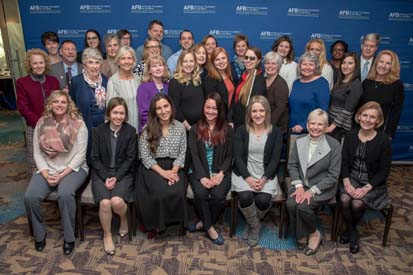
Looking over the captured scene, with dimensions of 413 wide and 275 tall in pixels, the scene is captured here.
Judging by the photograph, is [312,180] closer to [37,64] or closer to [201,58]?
[201,58]

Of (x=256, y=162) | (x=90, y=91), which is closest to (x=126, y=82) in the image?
(x=90, y=91)

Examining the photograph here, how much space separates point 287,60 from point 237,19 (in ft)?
3.90

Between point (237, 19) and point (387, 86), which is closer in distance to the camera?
point (387, 86)

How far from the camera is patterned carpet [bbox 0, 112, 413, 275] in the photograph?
2861 mm

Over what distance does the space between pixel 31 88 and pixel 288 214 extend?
9.19ft

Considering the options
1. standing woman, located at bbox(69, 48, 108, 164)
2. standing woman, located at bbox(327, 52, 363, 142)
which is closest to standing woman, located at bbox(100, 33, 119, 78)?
standing woman, located at bbox(69, 48, 108, 164)

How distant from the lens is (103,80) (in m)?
3.59

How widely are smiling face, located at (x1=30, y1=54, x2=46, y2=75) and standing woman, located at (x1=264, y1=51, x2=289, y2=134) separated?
226cm

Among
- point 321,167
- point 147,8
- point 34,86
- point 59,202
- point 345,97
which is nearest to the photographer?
point 59,202

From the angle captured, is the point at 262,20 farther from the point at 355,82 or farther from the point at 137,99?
the point at 137,99

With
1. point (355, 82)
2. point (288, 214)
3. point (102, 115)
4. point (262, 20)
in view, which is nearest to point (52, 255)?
point (102, 115)

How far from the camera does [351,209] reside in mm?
3104

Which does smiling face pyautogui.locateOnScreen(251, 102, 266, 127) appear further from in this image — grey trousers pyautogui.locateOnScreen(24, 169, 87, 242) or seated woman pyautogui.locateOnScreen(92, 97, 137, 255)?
grey trousers pyautogui.locateOnScreen(24, 169, 87, 242)

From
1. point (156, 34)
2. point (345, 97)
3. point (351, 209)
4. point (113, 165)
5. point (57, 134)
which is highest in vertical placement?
point (156, 34)
